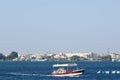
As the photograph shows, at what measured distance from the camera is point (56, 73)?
538 feet

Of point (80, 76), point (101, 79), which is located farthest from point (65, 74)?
point (101, 79)

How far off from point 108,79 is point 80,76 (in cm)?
1203

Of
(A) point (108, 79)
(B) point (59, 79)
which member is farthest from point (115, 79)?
(B) point (59, 79)

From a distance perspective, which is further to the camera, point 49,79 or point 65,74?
point 65,74

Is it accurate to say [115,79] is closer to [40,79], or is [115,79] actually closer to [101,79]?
[101,79]

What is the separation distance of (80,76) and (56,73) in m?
8.07

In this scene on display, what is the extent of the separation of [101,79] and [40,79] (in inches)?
574

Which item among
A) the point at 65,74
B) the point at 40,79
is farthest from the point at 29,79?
the point at 65,74

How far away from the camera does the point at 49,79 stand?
146625 millimetres

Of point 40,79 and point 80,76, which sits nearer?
point 40,79

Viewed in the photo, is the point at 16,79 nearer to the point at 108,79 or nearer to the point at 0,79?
the point at 0,79

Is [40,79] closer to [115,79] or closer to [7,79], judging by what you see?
[7,79]

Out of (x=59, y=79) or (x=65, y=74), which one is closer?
(x=59, y=79)

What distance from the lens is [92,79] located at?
479ft
